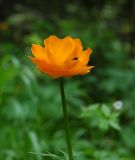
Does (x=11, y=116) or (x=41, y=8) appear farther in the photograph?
(x=41, y=8)

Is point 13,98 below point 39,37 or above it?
below

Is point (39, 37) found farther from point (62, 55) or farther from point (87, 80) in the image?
point (62, 55)

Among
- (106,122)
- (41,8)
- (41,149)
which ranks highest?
(41,8)

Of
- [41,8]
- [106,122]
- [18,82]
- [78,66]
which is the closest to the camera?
[78,66]

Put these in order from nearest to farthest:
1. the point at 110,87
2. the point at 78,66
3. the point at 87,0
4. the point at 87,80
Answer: the point at 78,66 < the point at 110,87 < the point at 87,80 < the point at 87,0

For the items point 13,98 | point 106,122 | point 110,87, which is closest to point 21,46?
point 110,87
